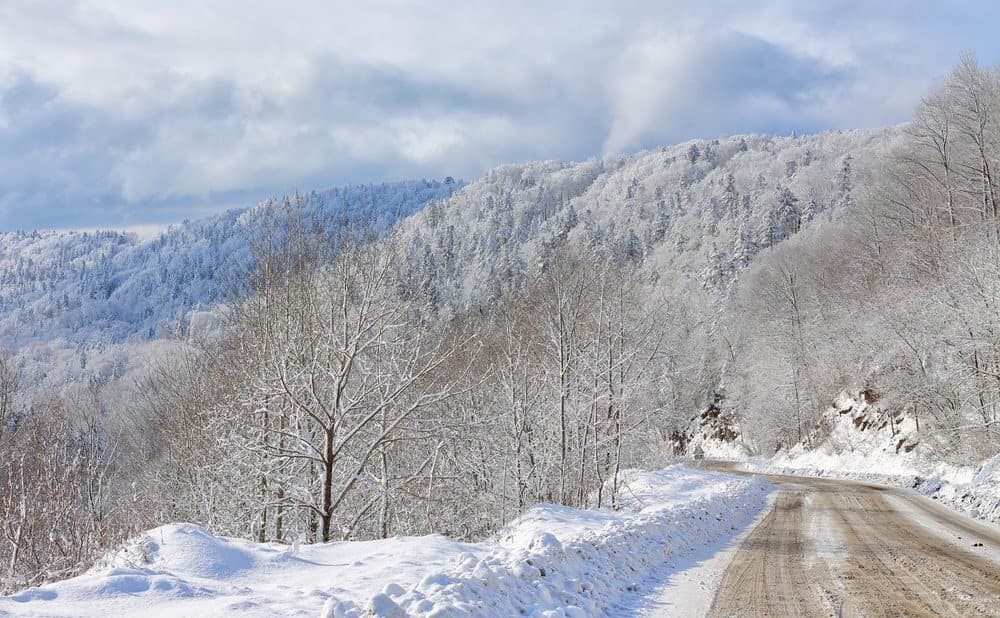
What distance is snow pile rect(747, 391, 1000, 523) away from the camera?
59.5ft

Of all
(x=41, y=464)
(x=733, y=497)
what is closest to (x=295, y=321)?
(x=41, y=464)

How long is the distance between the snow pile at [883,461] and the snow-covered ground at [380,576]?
11.2 m

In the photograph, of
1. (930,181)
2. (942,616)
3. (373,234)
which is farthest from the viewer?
(930,181)

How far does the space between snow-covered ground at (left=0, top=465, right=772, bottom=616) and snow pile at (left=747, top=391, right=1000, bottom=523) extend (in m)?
11.2

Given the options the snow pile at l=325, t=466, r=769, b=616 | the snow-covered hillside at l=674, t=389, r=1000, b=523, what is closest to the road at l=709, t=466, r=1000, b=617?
the snow pile at l=325, t=466, r=769, b=616

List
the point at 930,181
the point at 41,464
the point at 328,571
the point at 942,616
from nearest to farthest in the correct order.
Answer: the point at 942,616, the point at 328,571, the point at 41,464, the point at 930,181

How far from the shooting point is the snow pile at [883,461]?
18125 mm

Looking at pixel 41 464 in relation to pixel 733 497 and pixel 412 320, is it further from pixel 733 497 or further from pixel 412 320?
pixel 733 497

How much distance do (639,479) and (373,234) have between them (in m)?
17.4

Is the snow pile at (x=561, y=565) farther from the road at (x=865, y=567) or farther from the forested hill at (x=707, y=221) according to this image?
the forested hill at (x=707, y=221)

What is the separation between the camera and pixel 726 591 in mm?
8438

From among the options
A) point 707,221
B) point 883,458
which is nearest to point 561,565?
point 883,458

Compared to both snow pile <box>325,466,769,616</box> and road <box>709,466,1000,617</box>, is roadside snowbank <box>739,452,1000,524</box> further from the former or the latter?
snow pile <box>325,466,769,616</box>

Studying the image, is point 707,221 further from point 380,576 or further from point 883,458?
point 380,576
